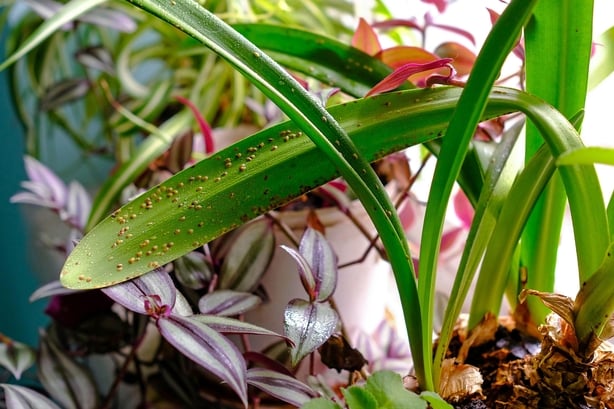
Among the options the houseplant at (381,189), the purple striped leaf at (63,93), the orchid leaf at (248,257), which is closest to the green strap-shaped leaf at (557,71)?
the houseplant at (381,189)

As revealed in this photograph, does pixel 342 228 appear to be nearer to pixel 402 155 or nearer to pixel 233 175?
pixel 402 155

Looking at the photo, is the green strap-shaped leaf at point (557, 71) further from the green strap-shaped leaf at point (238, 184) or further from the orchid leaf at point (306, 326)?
the orchid leaf at point (306, 326)

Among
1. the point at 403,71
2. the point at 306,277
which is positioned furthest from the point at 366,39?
the point at 306,277

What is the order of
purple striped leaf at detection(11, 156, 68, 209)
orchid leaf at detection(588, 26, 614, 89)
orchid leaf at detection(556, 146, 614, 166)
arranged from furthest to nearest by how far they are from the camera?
1. purple striped leaf at detection(11, 156, 68, 209)
2. orchid leaf at detection(588, 26, 614, 89)
3. orchid leaf at detection(556, 146, 614, 166)

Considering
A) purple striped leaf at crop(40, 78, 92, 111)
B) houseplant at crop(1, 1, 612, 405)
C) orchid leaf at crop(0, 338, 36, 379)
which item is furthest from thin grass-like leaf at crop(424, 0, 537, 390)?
purple striped leaf at crop(40, 78, 92, 111)

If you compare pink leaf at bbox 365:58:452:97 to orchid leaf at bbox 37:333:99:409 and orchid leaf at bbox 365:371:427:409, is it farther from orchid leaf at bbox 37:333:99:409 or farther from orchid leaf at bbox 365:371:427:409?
orchid leaf at bbox 37:333:99:409

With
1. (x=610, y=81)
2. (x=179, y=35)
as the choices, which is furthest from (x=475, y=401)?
(x=179, y=35)

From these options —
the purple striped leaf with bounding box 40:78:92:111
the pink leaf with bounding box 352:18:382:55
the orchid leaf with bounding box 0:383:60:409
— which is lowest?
the orchid leaf with bounding box 0:383:60:409

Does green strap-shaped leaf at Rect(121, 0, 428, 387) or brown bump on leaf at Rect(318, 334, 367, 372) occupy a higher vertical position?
green strap-shaped leaf at Rect(121, 0, 428, 387)
